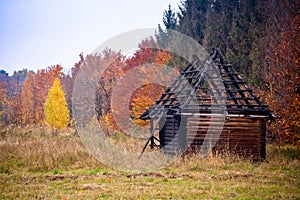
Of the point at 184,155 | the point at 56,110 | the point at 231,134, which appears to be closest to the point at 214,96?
the point at 231,134

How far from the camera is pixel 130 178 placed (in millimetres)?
10438

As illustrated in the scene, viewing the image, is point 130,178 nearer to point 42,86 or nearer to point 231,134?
point 231,134

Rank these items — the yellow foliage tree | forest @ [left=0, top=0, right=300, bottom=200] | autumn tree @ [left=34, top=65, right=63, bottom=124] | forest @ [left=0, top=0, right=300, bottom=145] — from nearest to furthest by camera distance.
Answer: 1. forest @ [left=0, top=0, right=300, bottom=200]
2. forest @ [left=0, top=0, right=300, bottom=145]
3. the yellow foliage tree
4. autumn tree @ [left=34, top=65, right=63, bottom=124]

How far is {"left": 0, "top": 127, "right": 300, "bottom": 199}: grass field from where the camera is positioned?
8.45m

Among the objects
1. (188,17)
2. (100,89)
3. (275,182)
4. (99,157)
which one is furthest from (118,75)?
(275,182)

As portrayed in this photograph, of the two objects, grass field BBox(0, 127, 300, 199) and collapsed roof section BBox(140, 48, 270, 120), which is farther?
collapsed roof section BBox(140, 48, 270, 120)

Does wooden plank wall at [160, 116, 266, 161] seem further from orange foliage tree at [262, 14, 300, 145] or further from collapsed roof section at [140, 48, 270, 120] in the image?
orange foliage tree at [262, 14, 300, 145]

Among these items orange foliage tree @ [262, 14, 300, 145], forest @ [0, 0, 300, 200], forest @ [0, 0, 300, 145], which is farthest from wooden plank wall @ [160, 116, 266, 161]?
→ forest @ [0, 0, 300, 145]

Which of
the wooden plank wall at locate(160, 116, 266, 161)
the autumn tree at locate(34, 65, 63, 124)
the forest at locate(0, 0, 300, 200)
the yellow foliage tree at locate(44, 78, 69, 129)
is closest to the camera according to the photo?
the forest at locate(0, 0, 300, 200)

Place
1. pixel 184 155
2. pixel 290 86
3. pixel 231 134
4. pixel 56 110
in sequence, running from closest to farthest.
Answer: pixel 184 155 → pixel 231 134 → pixel 290 86 → pixel 56 110

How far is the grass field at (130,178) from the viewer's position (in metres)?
8.45

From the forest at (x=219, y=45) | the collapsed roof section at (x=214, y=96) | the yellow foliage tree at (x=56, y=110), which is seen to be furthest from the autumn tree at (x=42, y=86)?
the collapsed roof section at (x=214, y=96)

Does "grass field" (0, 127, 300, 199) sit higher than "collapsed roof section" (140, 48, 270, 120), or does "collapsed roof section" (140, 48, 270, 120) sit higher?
"collapsed roof section" (140, 48, 270, 120)

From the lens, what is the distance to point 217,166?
1210cm
